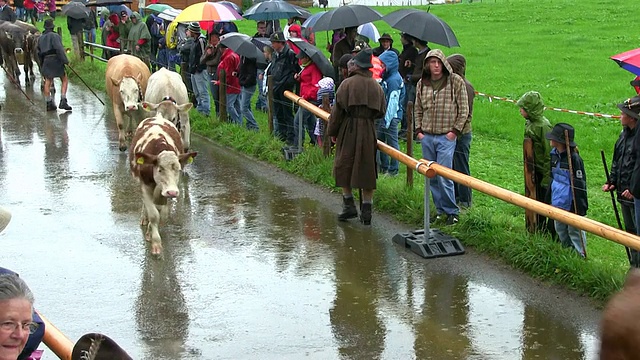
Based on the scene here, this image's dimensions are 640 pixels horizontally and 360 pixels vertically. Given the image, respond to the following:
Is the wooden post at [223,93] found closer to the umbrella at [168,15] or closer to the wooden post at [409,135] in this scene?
the wooden post at [409,135]

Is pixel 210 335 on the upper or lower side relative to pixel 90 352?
lower

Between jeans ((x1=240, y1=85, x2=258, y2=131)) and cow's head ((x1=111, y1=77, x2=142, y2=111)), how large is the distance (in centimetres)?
165

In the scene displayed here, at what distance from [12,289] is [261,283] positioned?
4975 mm

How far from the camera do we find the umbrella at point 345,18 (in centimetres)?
1469

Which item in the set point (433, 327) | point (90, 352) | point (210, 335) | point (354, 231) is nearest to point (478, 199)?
point (354, 231)

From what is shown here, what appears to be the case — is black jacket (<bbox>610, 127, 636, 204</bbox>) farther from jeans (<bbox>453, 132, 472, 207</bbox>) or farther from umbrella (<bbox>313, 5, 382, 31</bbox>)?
umbrella (<bbox>313, 5, 382, 31</bbox>)

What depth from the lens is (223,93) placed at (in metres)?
15.6

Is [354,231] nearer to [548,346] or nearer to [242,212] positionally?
[242,212]

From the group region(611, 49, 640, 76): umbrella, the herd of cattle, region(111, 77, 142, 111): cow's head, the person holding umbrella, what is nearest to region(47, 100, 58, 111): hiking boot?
the herd of cattle

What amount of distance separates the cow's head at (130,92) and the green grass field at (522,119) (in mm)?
1480

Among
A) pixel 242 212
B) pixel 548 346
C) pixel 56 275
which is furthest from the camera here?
pixel 242 212

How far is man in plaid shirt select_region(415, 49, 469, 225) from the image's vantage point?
32.7 ft

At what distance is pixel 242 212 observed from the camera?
11289 millimetres

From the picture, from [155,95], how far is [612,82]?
12.2m
